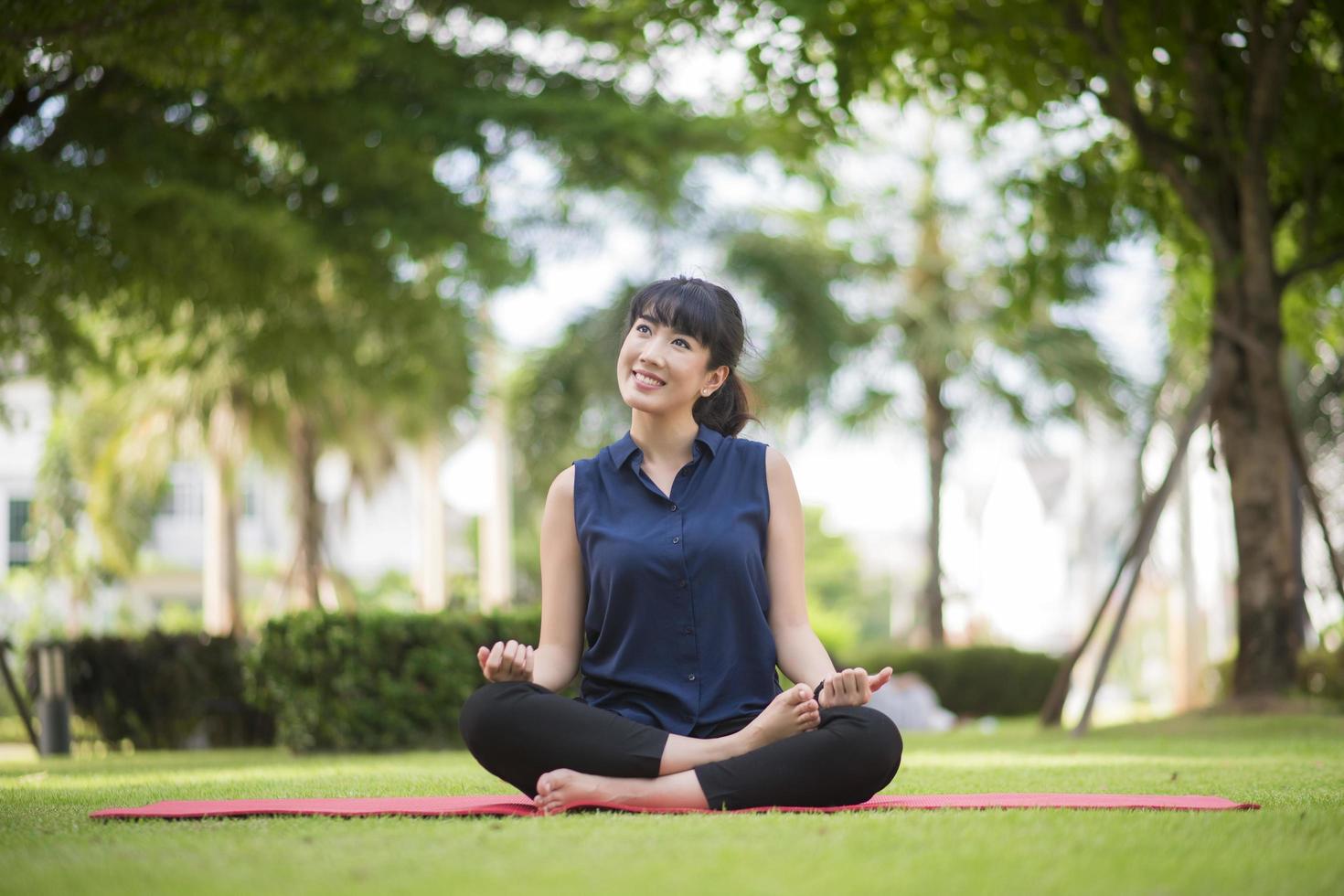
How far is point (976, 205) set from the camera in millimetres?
23016

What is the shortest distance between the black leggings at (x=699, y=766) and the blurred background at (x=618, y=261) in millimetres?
1620

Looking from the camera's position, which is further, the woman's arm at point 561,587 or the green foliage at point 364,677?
the green foliage at point 364,677

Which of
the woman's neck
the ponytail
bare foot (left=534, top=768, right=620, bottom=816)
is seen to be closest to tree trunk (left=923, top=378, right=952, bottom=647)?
the ponytail

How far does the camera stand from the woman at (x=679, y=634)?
13.7 feet

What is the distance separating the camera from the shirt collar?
484 cm

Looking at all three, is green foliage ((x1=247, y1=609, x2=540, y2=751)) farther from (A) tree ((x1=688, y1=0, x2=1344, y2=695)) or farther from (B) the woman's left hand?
(B) the woman's left hand

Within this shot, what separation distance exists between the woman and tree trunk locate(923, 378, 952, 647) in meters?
15.5

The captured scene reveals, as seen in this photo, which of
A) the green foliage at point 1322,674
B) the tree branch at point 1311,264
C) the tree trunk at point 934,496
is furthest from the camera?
the tree trunk at point 934,496

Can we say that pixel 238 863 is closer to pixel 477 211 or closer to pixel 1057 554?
pixel 477 211

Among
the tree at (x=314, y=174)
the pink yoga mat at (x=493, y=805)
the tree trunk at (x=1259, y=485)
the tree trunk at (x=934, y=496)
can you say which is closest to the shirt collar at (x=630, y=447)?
the pink yoga mat at (x=493, y=805)

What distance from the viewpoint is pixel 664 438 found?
4.86 meters

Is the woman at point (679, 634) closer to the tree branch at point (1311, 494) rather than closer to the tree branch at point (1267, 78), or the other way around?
the tree branch at point (1311, 494)

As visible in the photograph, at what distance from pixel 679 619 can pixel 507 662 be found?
59 cm

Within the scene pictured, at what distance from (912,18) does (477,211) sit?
428cm
